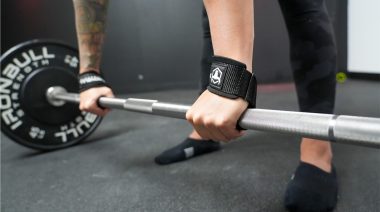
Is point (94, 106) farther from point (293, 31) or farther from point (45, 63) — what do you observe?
point (293, 31)

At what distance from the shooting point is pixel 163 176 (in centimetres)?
84

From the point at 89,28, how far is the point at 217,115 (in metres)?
0.65

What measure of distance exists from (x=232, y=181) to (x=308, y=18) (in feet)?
1.28

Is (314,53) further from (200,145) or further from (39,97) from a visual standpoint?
(39,97)

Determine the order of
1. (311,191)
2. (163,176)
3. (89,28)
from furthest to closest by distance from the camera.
Answer: (89,28) → (163,176) → (311,191)

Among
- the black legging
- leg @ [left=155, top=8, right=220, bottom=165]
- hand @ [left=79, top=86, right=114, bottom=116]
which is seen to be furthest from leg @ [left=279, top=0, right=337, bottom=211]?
hand @ [left=79, top=86, right=114, bottom=116]

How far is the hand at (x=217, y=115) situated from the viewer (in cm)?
43

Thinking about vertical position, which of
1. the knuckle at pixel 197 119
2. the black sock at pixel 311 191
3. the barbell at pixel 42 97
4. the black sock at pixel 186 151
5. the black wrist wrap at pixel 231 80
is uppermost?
the black wrist wrap at pixel 231 80

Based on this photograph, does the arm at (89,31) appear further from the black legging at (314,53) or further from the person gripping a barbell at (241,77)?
the black legging at (314,53)

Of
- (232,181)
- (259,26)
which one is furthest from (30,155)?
(259,26)

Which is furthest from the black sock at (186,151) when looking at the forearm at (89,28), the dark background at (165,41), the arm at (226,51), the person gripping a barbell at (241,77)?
the dark background at (165,41)

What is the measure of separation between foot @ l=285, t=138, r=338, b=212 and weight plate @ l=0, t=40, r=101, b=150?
2.63ft

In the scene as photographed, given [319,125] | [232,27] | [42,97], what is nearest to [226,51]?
[232,27]

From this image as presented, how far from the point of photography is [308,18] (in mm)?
689
